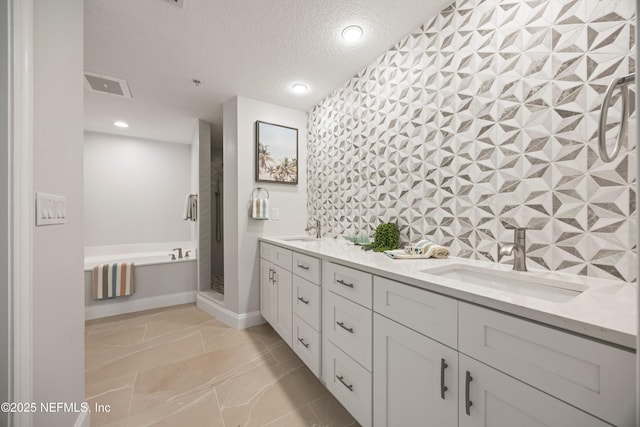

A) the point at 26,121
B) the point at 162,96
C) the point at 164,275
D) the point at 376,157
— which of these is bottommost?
the point at 164,275

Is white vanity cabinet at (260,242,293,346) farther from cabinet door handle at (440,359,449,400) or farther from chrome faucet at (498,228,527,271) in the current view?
chrome faucet at (498,228,527,271)

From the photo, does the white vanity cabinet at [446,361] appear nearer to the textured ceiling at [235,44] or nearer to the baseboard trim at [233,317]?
the baseboard trim at [233,317]

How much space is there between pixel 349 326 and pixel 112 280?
2.83 meters

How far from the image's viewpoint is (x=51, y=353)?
0.88 m

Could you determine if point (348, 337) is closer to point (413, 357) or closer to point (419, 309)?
point (413, 357)

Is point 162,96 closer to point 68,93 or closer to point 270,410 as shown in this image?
point 68,93

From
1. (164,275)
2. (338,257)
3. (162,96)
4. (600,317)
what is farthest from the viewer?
(164,275)

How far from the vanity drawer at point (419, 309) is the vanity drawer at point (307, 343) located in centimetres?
64

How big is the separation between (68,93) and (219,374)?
71.5 inches

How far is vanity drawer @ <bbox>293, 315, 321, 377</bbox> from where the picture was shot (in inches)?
57.6

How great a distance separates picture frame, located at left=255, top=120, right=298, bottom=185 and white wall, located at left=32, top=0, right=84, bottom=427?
1425mm

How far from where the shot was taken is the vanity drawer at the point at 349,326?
3.63 feet

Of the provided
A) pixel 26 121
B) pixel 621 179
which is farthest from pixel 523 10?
pixel 26 121

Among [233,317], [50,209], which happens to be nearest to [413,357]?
[50,209]
